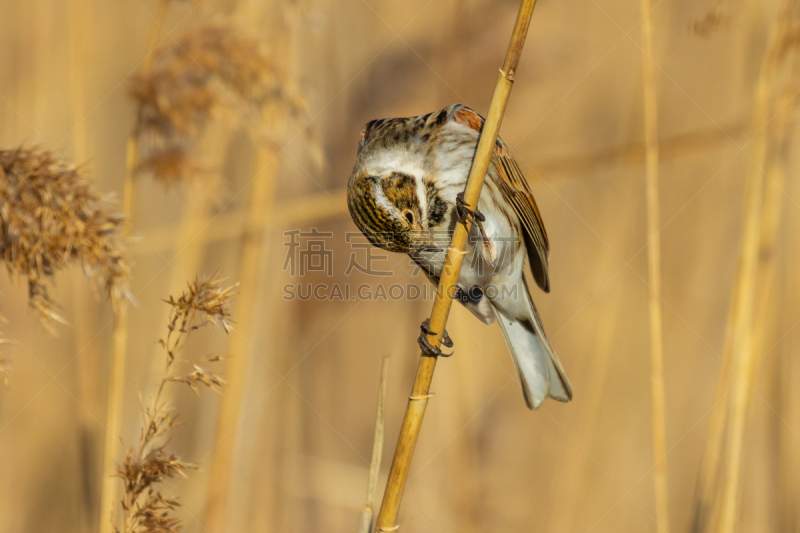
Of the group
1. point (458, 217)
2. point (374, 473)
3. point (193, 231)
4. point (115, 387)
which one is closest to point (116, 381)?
point (115, 387)

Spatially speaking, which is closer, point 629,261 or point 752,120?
point 752,120

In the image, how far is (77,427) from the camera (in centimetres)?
247

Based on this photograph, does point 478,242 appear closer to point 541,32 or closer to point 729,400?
point 729,400

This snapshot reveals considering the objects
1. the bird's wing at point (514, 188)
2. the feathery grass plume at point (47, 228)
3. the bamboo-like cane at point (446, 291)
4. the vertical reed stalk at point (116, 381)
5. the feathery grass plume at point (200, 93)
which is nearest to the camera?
the bamboo-like cane at point (446, 291)

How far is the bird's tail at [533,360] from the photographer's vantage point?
2225 mm

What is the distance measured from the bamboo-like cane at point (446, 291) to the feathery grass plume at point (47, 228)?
808 millimetres

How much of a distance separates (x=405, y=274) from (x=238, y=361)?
0.99 meters

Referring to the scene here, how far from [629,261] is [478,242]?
0.99 meters

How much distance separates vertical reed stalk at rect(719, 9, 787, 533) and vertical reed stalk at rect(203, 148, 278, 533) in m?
1.74

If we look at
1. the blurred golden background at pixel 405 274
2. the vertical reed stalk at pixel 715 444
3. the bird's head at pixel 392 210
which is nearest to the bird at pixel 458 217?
the bird's head at pixel 392 210

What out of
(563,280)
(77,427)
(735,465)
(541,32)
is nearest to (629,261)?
(563,280)

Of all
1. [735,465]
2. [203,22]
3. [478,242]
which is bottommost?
[735,465]

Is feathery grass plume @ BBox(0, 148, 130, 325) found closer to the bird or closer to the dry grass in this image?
the bird

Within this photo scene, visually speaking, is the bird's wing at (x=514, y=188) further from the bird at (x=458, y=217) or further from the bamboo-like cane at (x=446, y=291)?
the bamboo-like cane at (x=446, y=291)
